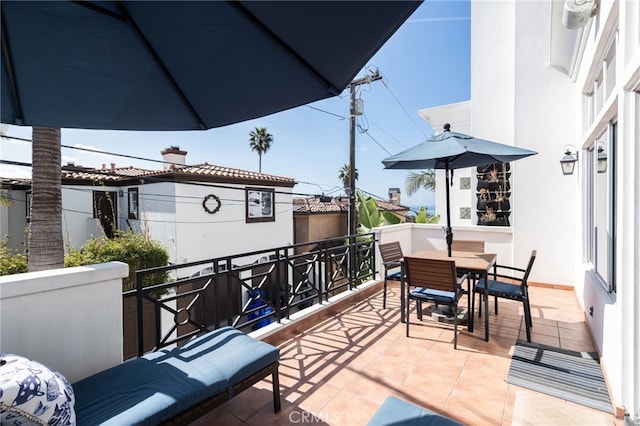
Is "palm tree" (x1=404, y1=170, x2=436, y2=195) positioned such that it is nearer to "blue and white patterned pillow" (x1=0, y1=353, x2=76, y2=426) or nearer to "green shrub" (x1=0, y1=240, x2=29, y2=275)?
"green shrub" (x1=0, y1=240, x2=29, y2=275)

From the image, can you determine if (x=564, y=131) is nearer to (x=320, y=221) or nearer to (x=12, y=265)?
(x=12, y=265)

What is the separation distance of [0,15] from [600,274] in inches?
207

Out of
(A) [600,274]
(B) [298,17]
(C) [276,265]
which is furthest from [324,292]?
(B) [298,17]

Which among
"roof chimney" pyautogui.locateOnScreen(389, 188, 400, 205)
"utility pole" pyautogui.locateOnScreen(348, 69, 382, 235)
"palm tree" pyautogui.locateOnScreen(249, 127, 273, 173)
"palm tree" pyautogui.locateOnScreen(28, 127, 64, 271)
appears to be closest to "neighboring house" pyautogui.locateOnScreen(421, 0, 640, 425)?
"utility pole" pyautogui.locateOnScreen(348, 69, 382, 235)

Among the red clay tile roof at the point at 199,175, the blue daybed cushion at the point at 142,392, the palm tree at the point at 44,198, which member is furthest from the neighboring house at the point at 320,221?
the blue daybed cushion at the point at 142,392

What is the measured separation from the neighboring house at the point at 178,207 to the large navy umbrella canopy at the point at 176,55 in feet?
30.5

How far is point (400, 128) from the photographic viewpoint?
70.0 ft

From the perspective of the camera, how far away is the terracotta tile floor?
232cm

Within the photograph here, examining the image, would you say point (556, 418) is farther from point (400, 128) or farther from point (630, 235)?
point (400, 128)

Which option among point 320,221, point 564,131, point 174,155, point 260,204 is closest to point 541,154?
point 564,131

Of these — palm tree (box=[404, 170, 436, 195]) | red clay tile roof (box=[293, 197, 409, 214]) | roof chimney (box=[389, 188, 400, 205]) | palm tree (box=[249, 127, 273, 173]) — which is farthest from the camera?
palm tree (box=[249, 127, 273, 173])

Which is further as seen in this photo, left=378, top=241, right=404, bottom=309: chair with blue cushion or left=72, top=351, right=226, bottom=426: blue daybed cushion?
left=378, top=241, right=404, bottom=309: chair with blue cushion

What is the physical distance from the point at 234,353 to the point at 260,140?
26.8m

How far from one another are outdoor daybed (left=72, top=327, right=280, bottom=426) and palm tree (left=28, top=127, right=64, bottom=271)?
266cm
